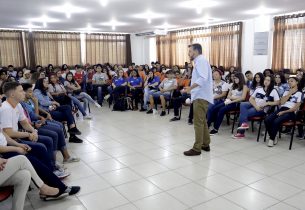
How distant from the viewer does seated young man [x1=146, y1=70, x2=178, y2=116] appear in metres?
6.70

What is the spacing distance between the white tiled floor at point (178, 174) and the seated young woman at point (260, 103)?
0.32 m

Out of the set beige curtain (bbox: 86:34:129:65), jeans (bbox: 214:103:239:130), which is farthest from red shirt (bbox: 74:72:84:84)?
jeans (bbox: 214:103:239:130)

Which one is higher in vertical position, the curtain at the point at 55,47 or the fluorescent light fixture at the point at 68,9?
the fluorescent light fixture at the point at 68,9

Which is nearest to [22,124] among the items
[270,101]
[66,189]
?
[66,189]

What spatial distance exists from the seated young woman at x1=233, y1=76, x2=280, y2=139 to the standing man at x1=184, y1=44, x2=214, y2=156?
3.70 feet

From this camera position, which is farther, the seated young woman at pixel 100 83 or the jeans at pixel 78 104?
the seated young woman at pixel 100 83

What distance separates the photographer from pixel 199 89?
12.3 feet

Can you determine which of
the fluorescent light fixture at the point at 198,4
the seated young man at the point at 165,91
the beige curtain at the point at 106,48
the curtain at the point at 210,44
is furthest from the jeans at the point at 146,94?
the beige curtain at the point at 106,48

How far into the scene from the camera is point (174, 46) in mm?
11477

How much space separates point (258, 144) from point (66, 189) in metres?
3.01

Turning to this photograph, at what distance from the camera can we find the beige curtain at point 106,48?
12062 millimetres

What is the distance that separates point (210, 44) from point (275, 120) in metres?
6.13

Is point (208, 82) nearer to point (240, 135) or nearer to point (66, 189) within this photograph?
point (240, 135)

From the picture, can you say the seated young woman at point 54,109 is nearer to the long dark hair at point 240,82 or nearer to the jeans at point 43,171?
the jeans at point 43,171
